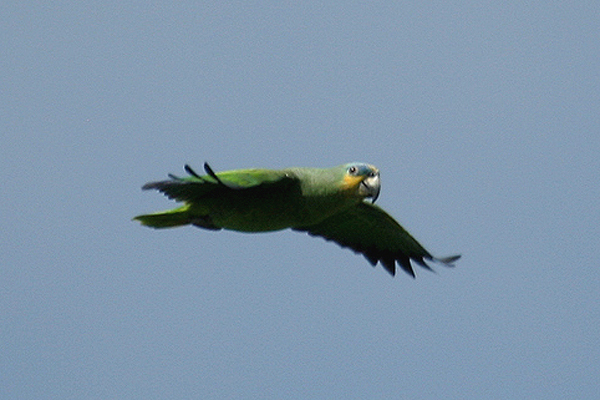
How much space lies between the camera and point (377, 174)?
45.4ft

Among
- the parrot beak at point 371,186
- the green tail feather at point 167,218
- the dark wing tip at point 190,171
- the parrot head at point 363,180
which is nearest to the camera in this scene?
the dark wing tip at point 190,171

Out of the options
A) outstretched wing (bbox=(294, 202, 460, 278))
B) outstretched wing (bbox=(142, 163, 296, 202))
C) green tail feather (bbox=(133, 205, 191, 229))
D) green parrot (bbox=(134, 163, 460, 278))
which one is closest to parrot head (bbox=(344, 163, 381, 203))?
green parrot (bbox=(134, 163, 460, 278))

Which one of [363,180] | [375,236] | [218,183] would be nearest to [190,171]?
[218,183]

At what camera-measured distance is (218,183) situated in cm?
1278

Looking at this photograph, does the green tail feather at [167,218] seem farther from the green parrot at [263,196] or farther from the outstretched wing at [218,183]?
the outstretched wing at [218,183]

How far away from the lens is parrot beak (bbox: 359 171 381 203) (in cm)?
1372

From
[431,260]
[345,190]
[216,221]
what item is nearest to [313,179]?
[345,190]

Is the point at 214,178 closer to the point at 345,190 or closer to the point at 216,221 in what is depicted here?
the point at 216,221

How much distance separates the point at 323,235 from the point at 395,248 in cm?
116

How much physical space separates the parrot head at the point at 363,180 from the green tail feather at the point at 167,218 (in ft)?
6.85

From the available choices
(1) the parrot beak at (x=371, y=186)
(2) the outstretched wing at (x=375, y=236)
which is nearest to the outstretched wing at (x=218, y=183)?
(1) the parrot beak at (x=371, y=186)

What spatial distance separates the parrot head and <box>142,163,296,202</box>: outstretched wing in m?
0.77

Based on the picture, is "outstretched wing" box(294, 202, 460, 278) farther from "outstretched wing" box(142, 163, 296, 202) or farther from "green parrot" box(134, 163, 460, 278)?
"outstretched wing" box(142, 163, 296, 202)

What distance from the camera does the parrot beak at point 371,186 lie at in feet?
45.0
